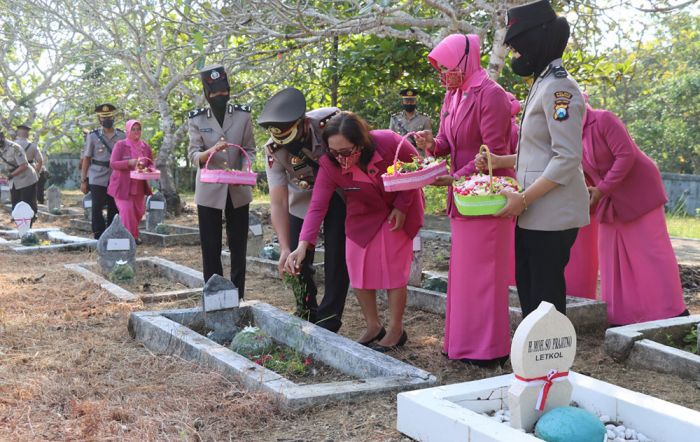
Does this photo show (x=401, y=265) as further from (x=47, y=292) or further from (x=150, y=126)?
(x=150, y=126)

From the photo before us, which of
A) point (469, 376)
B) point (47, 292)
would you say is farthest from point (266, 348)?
point (47, 292)

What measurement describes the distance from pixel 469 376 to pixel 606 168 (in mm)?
1835

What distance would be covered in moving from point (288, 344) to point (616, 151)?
2441 mm

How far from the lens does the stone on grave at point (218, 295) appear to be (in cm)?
462

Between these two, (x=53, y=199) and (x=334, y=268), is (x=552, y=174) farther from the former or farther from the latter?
(x=53, y=199)

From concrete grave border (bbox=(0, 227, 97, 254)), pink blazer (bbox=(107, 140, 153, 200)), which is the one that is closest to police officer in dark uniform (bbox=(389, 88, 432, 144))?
pink blazer (bbox=(107, 140, 153, 200))

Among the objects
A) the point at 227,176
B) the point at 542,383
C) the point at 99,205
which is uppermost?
the point at 227,176

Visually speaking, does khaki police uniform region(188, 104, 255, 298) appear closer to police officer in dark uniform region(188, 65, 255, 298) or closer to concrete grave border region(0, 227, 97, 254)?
police officer in dark uniform region(188, 65, 255, 298)

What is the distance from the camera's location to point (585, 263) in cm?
532

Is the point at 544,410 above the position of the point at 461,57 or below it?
below

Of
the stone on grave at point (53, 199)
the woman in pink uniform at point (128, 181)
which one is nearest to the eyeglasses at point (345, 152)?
the woman in pink uniform at point (128, 181)

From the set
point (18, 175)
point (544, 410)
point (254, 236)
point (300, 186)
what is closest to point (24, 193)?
point (18, 175)

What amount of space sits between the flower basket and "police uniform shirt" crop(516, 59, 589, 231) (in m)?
0.15

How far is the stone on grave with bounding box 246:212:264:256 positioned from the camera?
8.43 meters
